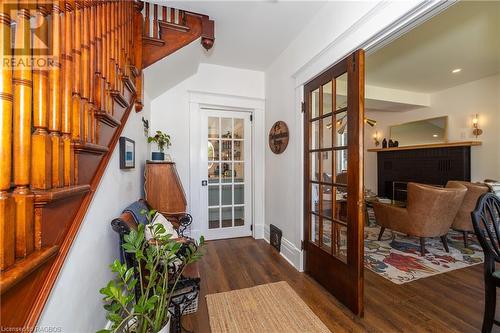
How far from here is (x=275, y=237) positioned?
2.99 meters

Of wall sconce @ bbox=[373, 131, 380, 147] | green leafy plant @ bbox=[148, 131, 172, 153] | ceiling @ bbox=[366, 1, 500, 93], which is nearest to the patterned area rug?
ceiling @ bbox=[366, 1, 500, 93]

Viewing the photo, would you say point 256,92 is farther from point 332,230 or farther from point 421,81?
point 421,81

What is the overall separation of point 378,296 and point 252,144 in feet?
8.02

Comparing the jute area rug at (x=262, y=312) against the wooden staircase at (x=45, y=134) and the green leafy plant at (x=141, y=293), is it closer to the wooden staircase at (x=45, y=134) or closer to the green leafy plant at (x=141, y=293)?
the green leafy plant at (x=141, y=293)

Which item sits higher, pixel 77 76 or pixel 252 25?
pixel 252 25

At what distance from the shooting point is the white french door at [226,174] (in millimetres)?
3291

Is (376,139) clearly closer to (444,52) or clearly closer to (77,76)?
(444,52)

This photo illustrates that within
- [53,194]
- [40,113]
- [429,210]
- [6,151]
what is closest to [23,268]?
[53,194]

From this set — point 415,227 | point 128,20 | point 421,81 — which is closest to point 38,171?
point 128,20

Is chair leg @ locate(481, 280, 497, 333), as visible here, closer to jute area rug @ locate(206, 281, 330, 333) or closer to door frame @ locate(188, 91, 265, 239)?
jute area rug @ locate(206, 281, 330, 333)

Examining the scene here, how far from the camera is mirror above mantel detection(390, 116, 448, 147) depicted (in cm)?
462

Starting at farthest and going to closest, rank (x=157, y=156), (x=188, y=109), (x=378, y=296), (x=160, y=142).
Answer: (x=188, y=109) → (x=160, y=142) → (x=157, y=156) → (x=378, y=296)

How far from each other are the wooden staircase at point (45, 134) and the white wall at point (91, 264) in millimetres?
135

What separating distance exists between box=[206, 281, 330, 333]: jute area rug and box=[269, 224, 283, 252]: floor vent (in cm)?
81
